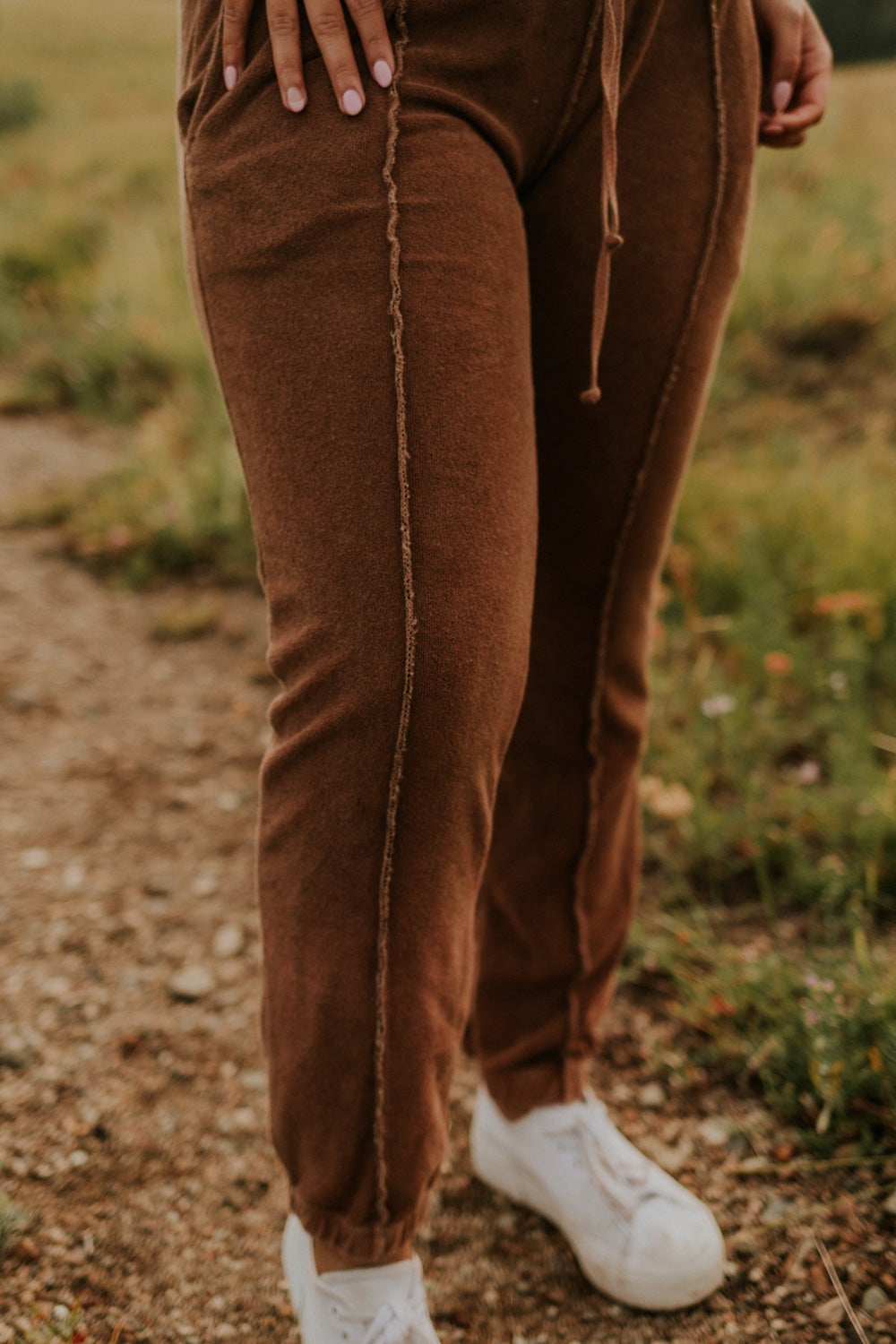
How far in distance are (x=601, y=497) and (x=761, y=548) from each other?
1796 millimetres

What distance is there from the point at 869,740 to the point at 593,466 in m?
1.30

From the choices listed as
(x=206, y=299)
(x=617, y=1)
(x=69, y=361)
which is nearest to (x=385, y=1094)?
(x=206, y=299)

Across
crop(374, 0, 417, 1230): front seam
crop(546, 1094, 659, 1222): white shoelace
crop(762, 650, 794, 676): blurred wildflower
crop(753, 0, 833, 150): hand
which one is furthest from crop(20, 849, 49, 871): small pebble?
crop(753, 0, 833, 150): hand

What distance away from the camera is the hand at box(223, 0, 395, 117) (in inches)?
33.6

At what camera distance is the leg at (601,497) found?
104 cm

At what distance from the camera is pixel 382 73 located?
2.82ft

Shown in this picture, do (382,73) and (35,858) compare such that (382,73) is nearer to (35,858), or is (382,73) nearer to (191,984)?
(191,984)

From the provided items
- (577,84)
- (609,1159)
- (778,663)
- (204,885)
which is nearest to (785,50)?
(577,84)

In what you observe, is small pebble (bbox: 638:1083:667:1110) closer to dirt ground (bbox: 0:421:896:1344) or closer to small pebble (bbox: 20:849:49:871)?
dirt ground (bbox: 0:421:896:1344)

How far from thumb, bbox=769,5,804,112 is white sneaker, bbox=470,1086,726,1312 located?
4.34 feet

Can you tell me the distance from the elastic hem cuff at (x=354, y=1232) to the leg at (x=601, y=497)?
39 centimetres

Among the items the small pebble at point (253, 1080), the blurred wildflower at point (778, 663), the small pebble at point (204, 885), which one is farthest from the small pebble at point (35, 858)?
the blurred wildflower at point (778, 663)

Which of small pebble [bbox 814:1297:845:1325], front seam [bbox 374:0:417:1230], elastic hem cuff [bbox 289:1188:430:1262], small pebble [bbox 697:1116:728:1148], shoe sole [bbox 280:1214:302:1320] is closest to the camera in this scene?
front seam [bbox 374:0:417:1230]

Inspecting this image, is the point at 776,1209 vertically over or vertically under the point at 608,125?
under
